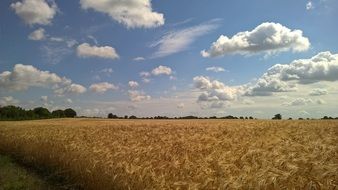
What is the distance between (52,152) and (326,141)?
37.1 feet

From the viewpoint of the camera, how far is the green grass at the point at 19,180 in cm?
1441

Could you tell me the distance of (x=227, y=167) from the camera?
10297mm

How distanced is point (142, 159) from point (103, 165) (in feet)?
4.14

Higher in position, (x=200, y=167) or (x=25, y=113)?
(x=25, y=113)

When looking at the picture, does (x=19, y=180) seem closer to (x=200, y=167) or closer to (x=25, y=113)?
(x=200, y=167)

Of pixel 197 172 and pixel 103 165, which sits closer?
pixel 197 172

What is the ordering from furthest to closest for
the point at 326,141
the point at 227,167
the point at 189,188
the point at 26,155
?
the point at 26,155 → the point at 326,141 → the point at 227,167 → the point at 189,188

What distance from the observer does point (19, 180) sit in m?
15.7

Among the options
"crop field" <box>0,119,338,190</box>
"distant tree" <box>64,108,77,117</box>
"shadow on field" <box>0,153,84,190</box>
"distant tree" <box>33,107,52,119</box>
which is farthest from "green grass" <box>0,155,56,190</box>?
"distant tree" <box>64,108,77,117</box>

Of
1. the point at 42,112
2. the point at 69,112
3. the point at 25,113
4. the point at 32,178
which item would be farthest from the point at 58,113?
the point at 32,178

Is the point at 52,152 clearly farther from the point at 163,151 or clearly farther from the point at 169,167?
the point at 169,167

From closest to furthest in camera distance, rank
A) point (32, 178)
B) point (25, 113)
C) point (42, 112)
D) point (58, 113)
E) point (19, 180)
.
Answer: point (19, 180) < point (32, 178) < point (25, 113) < point (42, 112) < point (58, 113)

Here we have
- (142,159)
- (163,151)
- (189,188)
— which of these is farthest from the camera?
(163,151)

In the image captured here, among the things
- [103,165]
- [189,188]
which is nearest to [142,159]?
[103,165]
